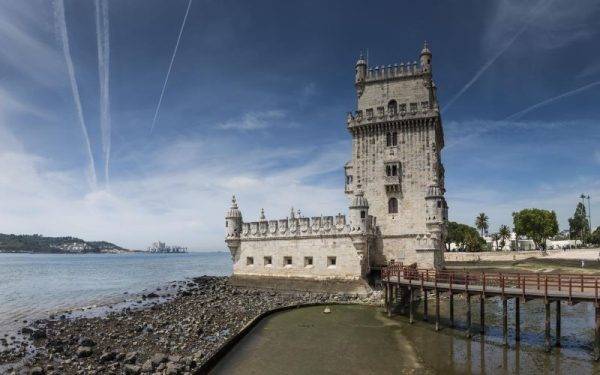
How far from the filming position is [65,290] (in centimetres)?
5559

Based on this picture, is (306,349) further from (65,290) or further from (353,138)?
(65,290)

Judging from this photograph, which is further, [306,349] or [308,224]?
[308,224]

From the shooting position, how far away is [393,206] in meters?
39.8

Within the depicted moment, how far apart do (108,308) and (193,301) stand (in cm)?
815

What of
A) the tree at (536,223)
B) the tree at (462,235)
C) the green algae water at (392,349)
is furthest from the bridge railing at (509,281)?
the tree at (462,235)

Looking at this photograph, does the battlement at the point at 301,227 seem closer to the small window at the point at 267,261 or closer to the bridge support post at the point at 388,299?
the small window at the point at 267,261

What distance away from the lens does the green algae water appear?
19.0 metres

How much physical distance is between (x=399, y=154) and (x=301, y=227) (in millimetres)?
11625

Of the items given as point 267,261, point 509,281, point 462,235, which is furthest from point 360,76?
point 462,235

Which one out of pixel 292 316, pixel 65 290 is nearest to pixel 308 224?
pixel 292 316

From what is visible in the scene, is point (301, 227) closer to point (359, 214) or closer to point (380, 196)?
point (359, 214)

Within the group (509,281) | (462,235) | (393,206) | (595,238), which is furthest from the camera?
(595,238)

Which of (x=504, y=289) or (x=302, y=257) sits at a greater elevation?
(x=302, y=257)

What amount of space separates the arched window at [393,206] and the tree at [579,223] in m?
107
